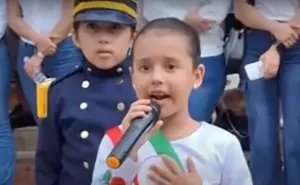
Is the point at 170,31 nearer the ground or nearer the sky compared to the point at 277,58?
nearer the sky

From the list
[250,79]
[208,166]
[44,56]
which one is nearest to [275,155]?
[250,79]

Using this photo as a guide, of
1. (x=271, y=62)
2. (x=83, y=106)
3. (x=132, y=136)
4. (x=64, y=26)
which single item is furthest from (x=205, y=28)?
(x=132, y=136)

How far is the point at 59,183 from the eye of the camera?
2.71 metres

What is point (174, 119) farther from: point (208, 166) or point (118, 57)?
point (118, 57)

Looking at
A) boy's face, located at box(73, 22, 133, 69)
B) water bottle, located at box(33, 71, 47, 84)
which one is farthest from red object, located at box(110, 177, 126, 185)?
water bottle, located at box(33, 71, 47, 84)

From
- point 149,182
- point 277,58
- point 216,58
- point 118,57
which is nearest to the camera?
point 149,182

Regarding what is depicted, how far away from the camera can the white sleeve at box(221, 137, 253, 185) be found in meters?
2.17

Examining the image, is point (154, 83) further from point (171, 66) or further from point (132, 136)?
point (132, 136)

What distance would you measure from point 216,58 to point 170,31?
1.34 meters

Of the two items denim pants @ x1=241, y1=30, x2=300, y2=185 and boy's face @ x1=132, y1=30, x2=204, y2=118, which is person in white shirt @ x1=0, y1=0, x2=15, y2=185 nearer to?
denim pants @ x1=241, y1=30, x2=300, y2=185

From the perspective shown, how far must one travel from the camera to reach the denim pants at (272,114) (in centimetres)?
334

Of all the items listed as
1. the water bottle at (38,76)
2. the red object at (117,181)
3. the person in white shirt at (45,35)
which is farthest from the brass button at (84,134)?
the person in white shirt at (45,35)

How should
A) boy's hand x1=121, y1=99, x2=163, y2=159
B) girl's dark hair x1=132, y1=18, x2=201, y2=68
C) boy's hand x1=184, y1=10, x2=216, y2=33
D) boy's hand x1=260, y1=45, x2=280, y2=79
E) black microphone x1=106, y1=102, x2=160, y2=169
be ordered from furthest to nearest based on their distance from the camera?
boy's hand x1=184, y1=10, x2=216, y2=33 → boy's hand x1=260, y1=45, x2=280, y2=79 → girl's dark hair x1=132, y1=18, x2=201, y2=68 → boy's hand x1=121, y1=99, x2=163, y2=159 → black microphone x1=106, y1=102, x2=160, y2=169

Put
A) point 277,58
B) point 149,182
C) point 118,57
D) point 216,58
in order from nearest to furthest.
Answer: point 149,182 → point 118,57 → point 277,58 → point 216,58
